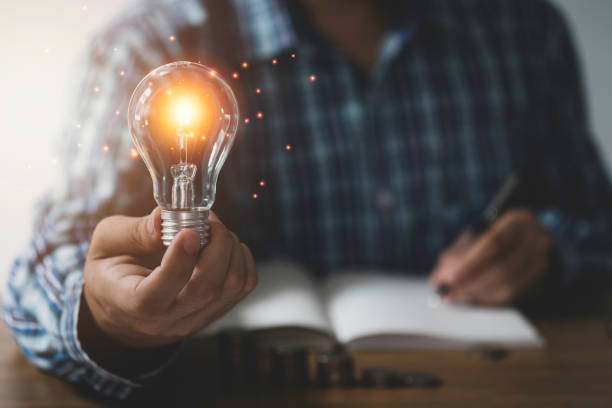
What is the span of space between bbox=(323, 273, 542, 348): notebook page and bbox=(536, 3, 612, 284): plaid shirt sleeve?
391 mm

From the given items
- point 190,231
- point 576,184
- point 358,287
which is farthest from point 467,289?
point 190,231

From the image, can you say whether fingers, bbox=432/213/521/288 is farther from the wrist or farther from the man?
the wrist

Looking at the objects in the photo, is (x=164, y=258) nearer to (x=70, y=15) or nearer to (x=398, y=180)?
(x=70, y=15)

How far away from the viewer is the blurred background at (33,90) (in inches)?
13.9

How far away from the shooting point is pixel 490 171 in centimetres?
130

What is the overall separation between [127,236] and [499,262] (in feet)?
2.61

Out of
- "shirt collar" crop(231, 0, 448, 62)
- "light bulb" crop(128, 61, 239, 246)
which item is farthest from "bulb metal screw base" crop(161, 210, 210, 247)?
"shirt collar" crop(231, 0, 448, 62)

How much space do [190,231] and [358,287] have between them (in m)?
0.65

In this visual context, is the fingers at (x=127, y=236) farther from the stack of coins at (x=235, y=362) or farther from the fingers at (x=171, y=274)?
the stack of coins at (x=235, y=362)

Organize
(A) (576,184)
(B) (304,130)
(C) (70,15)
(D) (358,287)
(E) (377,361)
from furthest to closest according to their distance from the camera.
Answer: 1. (A) (576,184)
2. (B) (304,130)
3. (D) (358,287)
4. (E) (377,361)
5. (C) (70,15)

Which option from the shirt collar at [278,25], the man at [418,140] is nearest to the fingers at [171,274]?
the man at [418,140]

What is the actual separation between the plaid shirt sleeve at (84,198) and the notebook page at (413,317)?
325 millimetres

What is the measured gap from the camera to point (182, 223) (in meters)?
0.26

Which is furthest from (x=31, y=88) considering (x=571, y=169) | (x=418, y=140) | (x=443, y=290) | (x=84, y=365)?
(x=571, y=169)
